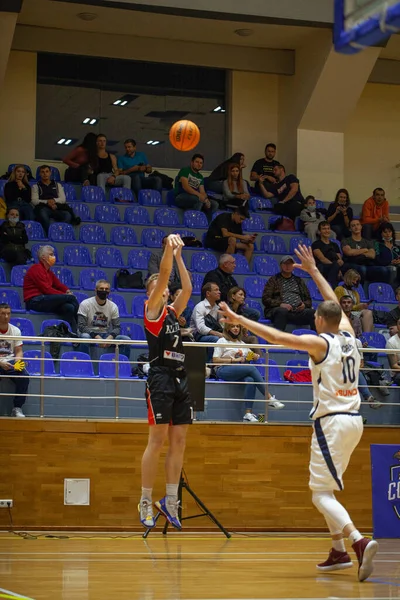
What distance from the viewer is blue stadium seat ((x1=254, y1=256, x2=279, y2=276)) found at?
16.5 metres

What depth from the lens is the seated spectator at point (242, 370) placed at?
11.6 m

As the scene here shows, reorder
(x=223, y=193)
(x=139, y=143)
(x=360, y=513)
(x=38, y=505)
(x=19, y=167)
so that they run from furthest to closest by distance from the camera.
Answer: (x=139, y=143), (x=223, y=193), (x=19, y=167), (x=360, y=513), (x=38, y=505)

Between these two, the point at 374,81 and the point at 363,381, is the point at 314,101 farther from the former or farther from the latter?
the point at 363,381

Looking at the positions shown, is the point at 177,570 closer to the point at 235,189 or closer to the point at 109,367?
the point at 109,367

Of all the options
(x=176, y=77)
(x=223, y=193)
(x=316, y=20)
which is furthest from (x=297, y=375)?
(x=176, y=77)

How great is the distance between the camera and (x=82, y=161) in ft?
58.7

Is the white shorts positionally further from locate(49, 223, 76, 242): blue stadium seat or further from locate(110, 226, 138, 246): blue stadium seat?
locate(110, 226, 138, 246): blue stadium seat

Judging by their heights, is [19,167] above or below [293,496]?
above

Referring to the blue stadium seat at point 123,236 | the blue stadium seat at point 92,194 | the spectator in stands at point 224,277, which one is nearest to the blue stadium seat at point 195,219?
the blue stadium seat at point 123,236

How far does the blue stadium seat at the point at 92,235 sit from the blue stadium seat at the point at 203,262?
151 centimetres

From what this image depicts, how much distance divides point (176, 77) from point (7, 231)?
6.70 metres

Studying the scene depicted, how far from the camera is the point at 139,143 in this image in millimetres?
19750

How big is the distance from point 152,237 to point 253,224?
203cm

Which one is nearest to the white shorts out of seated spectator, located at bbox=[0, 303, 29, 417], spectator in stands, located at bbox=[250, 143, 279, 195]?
seated spectator, located at bbox=[0, 303, 29, 417]
